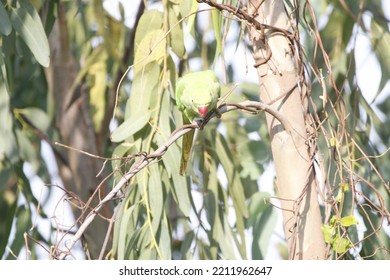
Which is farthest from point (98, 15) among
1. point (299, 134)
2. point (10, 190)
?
point (299, 134)

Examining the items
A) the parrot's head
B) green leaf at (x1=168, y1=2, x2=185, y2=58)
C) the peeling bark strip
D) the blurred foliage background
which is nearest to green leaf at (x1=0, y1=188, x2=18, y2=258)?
the blurred foliage background

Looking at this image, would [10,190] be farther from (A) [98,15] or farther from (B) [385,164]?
(B) [385,164]

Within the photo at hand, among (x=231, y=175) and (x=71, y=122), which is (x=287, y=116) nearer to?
(x=231, y=175)

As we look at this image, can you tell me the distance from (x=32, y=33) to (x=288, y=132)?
68cm

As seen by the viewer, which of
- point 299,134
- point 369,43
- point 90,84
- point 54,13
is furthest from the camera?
point 90,84

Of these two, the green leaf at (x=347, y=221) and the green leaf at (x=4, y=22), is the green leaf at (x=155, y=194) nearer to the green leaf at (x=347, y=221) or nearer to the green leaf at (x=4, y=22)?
the green leaf at (x=4, y=22)

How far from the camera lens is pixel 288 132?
1232 mm

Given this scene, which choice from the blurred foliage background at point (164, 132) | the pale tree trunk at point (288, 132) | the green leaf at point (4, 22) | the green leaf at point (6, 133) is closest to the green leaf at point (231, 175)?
the blurred foliage background at point (164, 132)

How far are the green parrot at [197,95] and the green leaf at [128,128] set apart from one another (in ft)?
0.64

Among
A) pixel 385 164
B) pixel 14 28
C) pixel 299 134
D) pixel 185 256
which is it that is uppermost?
pixel 14 28

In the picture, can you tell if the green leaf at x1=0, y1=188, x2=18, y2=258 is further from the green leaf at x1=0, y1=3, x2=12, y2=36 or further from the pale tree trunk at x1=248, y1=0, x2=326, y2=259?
the pale tree trunk at x1=248, y1=0, x2=326, y2=259

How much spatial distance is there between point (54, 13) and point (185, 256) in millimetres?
696

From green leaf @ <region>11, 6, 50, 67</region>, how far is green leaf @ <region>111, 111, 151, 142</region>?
7.6 inches

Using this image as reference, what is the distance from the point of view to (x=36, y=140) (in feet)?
8.58
